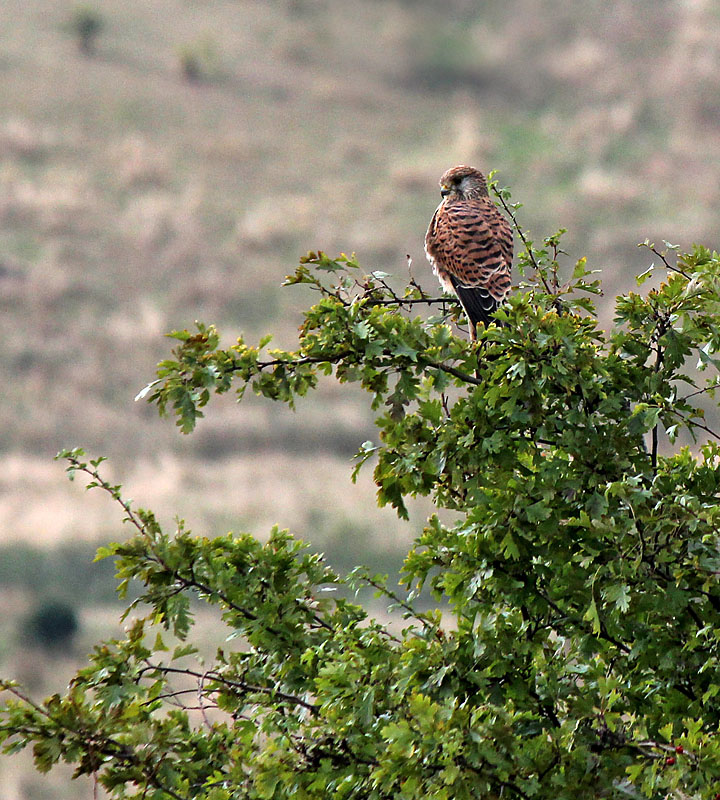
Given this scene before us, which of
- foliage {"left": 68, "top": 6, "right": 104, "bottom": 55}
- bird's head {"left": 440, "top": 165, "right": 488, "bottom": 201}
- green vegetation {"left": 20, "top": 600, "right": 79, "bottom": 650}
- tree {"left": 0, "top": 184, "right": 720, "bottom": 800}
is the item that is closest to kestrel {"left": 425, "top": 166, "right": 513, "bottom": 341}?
bird's head {"left": 440, "top": 165, "right": 488, "bottom": 201}

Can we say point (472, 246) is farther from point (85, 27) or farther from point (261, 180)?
point (85, 27)

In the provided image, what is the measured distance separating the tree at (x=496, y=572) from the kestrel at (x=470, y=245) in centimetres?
172

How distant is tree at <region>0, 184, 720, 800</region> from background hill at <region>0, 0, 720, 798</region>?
48.8 feet

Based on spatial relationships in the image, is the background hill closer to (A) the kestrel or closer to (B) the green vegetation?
(B) the green vegetation

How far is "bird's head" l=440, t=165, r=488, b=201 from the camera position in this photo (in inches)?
280

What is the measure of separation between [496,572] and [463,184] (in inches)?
158

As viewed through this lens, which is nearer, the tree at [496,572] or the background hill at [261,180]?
the tree at [496,572]

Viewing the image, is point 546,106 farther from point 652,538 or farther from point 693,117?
point 652,538

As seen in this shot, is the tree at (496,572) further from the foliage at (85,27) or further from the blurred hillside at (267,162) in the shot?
the foliage at (85,27)

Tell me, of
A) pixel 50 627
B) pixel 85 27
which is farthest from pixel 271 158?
pixel 50 627

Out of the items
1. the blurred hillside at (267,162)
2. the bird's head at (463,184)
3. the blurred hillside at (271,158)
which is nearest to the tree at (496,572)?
the bird's head at (463,184)

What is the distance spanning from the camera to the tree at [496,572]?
3254 mm

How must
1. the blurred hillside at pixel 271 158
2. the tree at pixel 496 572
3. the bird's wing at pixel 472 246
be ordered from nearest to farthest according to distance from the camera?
the tree at pixel 496 572 → the bird's wing at pixel 472 246 → the blurred hillside at pixel 271 158

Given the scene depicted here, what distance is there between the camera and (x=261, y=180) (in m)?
33.9
